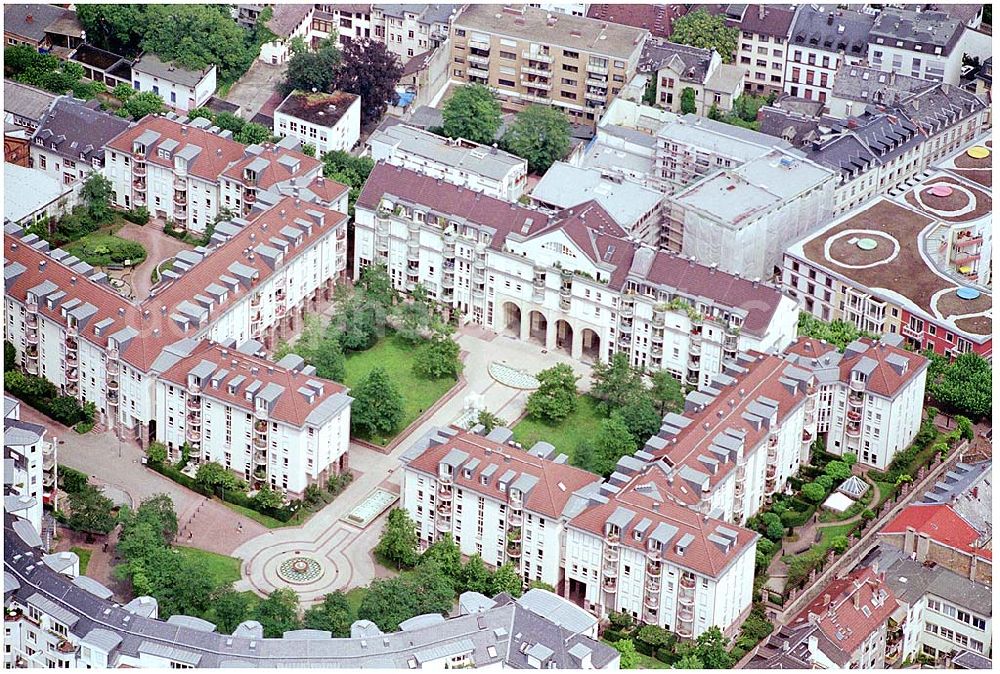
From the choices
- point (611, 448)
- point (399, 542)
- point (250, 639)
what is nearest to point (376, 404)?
point (399, 542)

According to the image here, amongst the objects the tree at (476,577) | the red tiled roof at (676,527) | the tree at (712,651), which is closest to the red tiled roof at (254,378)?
the tree at (476,577)

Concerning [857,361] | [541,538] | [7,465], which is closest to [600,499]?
[541,538]

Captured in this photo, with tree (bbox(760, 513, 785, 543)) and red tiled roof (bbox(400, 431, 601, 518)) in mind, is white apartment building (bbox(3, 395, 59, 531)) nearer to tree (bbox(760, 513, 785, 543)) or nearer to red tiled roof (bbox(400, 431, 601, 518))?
red tiled roof (bbox(400, 431, 601, 518))

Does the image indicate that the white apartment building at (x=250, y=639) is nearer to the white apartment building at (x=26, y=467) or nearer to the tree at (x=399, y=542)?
the white apartment building at (x=26, y=467)

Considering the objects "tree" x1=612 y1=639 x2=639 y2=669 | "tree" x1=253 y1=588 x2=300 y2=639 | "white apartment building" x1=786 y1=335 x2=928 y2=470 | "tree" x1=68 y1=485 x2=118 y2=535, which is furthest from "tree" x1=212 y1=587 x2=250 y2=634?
"white apartment building" x1=786 y1=335 x2=928 y2=470

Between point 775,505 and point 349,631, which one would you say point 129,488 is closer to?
point 349,631

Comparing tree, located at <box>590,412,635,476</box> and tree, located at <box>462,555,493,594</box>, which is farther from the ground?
tree, located at <box>590,412,635,476</box>
